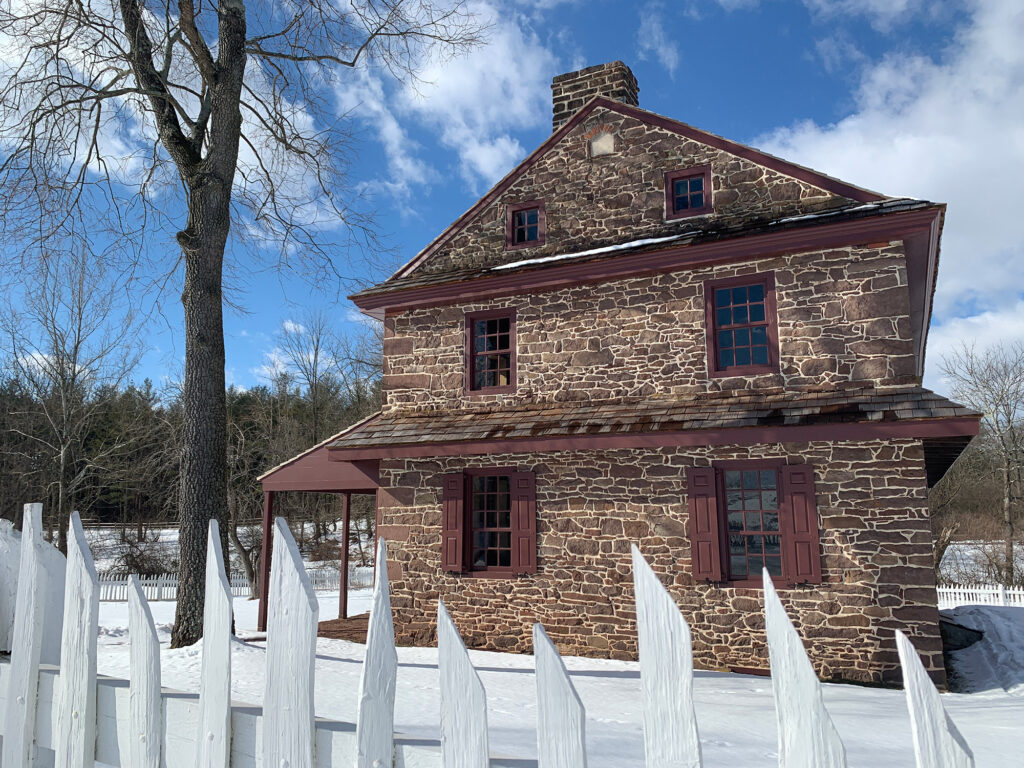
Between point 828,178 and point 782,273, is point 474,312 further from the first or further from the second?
point 828,178

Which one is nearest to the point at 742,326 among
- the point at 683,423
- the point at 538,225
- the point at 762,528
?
the point at 683,423

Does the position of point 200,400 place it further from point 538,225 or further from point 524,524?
point 538,225

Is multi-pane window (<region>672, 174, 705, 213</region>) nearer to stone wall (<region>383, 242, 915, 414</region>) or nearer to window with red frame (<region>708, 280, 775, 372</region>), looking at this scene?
stone wall (<region>383, 242, 915, 414</region>)

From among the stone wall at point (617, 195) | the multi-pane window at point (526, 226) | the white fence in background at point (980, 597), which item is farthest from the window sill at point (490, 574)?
the white fence in background at point (980, 597)

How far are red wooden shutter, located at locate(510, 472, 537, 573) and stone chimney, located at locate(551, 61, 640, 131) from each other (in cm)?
671

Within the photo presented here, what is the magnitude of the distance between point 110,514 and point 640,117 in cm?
3734

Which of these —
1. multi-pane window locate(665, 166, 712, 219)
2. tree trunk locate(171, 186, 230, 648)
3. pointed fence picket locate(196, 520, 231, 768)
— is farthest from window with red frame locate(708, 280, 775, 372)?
pointed fence picket locate(196, 520, 231, 768)

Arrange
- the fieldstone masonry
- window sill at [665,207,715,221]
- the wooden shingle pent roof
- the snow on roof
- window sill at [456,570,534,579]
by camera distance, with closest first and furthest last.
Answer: the wooden shingle pent roof
the fieldstone masonry
window sill at [456,570,534,579]
the snow on roof
window sill at [665,207,715,221]

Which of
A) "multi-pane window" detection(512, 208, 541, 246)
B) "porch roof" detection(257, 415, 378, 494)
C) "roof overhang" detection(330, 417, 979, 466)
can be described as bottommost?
"porch roof" detection(257, 415, 378, 494)

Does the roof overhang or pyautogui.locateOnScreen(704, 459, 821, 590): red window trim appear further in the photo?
pyautogui.locateOnScreen(704, 459, 821, 590): red window trim

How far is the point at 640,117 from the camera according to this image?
487 inches

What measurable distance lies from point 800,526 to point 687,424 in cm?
203

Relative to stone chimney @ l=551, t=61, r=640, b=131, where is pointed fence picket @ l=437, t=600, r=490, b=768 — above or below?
below

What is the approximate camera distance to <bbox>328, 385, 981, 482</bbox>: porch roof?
29.7 ft
